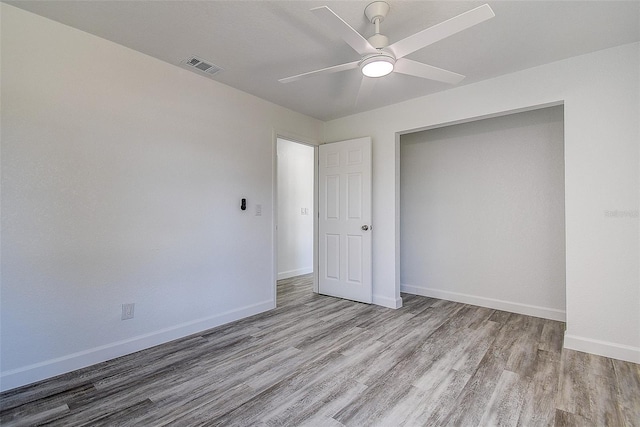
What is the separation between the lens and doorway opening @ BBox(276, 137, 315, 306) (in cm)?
535

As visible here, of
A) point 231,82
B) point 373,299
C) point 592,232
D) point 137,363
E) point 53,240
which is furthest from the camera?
point 373,299

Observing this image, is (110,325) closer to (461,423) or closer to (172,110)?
(172,110)

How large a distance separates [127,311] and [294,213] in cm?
350

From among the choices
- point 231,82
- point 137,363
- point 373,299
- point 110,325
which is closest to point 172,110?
point 231,82

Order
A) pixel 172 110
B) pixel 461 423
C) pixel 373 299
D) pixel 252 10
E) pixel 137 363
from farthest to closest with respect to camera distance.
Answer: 1. pixel 373 299
2. pixel 172 110
3. pixel 137 363
4. pixel 252 10
5. pixel 461 423

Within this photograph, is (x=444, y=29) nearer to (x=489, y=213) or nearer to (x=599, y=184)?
(x=599, y=184)

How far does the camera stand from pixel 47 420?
5.47ft

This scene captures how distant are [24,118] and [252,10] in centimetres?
175

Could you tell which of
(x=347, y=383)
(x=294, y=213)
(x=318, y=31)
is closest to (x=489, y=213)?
(x=347, y=383)

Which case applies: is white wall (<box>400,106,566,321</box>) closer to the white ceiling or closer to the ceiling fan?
the white ceiling

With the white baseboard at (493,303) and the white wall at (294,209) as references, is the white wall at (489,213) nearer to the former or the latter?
the white baseboard at (493,303)

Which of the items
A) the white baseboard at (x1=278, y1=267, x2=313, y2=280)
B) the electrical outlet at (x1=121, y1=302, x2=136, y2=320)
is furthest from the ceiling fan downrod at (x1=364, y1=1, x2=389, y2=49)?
the white baseboard at (x1=278, y1=267, x2=313, y2=280)

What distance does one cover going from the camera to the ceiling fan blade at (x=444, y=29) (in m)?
1.46

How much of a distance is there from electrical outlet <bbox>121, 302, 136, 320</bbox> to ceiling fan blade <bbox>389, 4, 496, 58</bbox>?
2.84 metres
